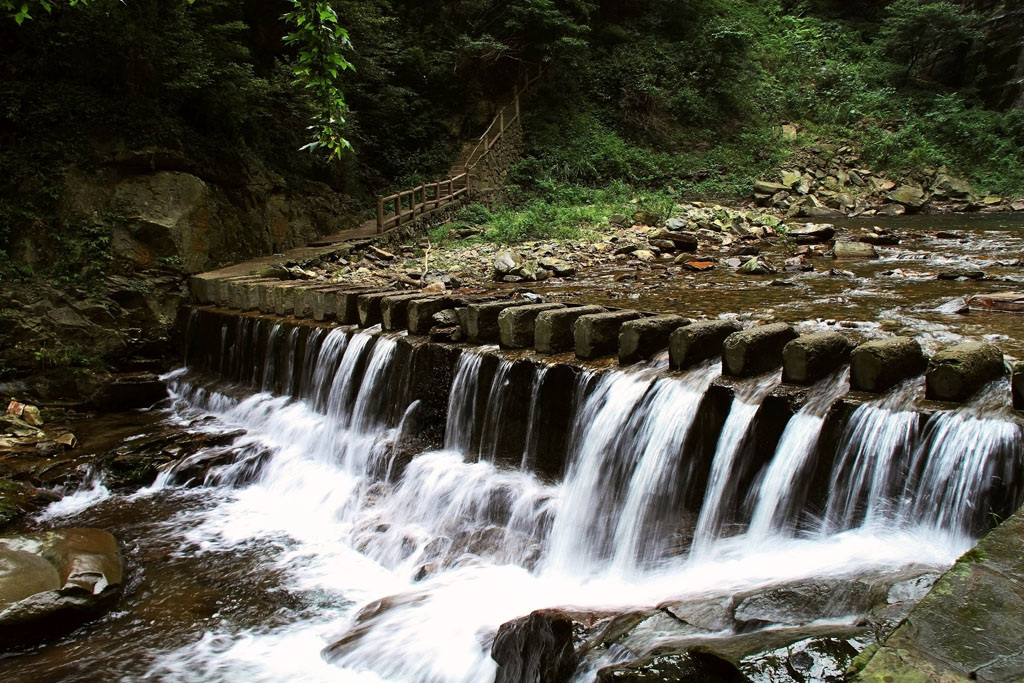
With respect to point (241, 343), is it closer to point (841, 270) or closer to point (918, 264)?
point (841, 270)

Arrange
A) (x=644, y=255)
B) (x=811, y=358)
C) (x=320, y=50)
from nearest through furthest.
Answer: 1. (x=811, y=358)
2. (x=320, y=50)
3. (x=644, y=255)

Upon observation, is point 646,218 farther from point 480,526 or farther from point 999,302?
point 480,526

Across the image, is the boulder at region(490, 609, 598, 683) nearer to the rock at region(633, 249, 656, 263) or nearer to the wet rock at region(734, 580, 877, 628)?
the wet rock at region(734, 580, 877, 628)

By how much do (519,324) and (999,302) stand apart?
5.21 meters

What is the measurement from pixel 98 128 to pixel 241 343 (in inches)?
204

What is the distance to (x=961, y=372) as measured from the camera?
12.6 ft

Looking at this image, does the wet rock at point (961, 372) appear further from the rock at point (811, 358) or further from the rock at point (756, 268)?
the rock at point (756, 268)

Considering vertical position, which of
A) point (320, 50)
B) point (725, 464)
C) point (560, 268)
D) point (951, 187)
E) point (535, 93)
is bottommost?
point (725, 464)

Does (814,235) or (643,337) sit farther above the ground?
(814,235)

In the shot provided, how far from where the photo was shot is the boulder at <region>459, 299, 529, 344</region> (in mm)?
6676

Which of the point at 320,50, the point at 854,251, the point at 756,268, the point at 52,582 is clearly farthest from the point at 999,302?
the point at 52,582

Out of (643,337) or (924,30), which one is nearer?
(643,337)

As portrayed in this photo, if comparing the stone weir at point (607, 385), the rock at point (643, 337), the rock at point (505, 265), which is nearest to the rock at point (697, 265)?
the rock at point (505, 265)

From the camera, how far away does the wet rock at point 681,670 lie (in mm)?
2307
